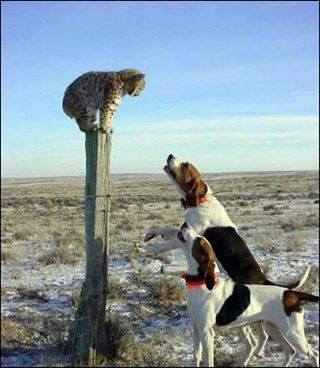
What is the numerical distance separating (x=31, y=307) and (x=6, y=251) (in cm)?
444

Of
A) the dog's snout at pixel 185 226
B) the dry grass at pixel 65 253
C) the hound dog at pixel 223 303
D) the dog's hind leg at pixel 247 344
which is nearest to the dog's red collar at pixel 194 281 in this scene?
the hound dog at pixel 223 303

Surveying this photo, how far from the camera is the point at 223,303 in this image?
530 cm

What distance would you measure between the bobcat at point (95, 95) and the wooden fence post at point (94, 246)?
2.98ft

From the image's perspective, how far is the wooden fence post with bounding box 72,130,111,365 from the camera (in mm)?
5812

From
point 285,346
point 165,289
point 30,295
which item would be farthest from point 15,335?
point 285,346

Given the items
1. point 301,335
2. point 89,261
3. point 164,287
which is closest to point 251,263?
point 301,335

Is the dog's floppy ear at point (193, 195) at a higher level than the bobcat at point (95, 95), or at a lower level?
lower

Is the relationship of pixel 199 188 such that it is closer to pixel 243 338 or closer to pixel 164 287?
pixel 243 338

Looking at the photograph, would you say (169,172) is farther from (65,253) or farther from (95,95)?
(65,253)

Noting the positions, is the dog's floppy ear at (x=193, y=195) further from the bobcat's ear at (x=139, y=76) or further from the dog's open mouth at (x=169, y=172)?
the bobcat's ear at (x=139, y=76)

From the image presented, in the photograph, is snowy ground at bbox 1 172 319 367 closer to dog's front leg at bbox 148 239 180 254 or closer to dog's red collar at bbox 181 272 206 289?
dog's front leg at bbox 148 239 180 254

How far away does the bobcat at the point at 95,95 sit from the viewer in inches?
271

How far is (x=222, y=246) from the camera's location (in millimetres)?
5633

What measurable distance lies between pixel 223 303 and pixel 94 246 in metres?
1.44
